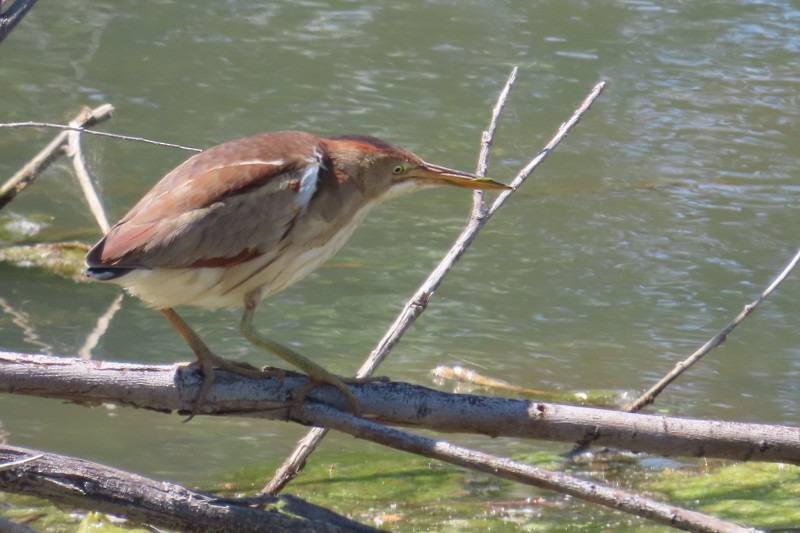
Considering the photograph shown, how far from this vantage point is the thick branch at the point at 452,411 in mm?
3109

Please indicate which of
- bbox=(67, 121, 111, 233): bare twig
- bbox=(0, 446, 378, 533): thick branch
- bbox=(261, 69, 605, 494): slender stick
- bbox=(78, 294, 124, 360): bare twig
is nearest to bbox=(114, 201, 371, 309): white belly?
bbox=(261, 69, 605, 494): slender stick

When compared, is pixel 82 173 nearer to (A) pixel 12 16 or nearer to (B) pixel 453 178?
(A) pixel 12 16

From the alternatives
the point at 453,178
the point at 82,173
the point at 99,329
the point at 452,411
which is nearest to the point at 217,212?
the point at 453,178

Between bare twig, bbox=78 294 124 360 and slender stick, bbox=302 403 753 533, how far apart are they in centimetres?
378

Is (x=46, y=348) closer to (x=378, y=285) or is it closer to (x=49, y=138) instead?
(x=378, y=285)

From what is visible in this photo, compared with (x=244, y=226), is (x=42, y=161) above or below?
below

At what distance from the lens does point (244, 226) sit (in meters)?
3.63

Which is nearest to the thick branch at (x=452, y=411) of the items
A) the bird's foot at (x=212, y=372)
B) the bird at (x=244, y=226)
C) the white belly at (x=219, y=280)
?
the bird's foot at (x=212, y=372)

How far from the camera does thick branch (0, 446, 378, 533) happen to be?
2.93 m

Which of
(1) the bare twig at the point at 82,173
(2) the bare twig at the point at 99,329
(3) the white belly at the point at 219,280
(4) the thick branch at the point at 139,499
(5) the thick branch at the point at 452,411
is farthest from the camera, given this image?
(2) the bare twig at the point at 99,329

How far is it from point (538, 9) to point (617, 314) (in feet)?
23.9

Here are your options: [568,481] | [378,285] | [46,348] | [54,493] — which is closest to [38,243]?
[46,348]

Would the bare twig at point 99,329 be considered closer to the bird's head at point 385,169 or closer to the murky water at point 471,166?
the murky water at point 471,166

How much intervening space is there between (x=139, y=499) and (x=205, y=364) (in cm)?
55
